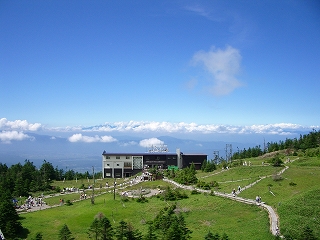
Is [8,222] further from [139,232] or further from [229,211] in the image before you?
[229,211]

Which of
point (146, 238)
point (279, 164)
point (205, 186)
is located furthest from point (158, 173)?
point (146, 238)

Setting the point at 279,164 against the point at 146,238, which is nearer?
the point at 146,238

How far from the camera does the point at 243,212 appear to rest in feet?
122

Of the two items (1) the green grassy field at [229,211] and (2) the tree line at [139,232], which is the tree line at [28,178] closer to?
(1) the green grassy field at [229,211]

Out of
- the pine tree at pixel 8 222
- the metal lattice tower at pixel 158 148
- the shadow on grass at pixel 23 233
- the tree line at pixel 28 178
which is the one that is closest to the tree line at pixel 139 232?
the pine tree at pixel 8 222

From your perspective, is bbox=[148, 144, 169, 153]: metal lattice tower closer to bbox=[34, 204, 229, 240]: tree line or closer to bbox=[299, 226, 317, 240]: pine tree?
bbox=[34, 204, 229, 240]: tree line

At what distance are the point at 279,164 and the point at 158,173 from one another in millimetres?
27811

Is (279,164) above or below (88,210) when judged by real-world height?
above

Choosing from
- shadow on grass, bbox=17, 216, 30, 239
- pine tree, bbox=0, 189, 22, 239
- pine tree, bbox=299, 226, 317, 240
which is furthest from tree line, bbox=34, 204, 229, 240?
shadow on grass, bbox=17, 216, 30, 239

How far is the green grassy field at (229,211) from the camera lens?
31.2m

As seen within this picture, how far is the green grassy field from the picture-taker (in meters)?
31.2

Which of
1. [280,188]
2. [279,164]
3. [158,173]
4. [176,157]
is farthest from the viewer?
[176,157]

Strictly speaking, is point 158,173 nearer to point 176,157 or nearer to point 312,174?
point 176,157

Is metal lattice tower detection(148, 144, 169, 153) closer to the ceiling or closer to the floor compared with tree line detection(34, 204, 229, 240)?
closer to the ceiling
